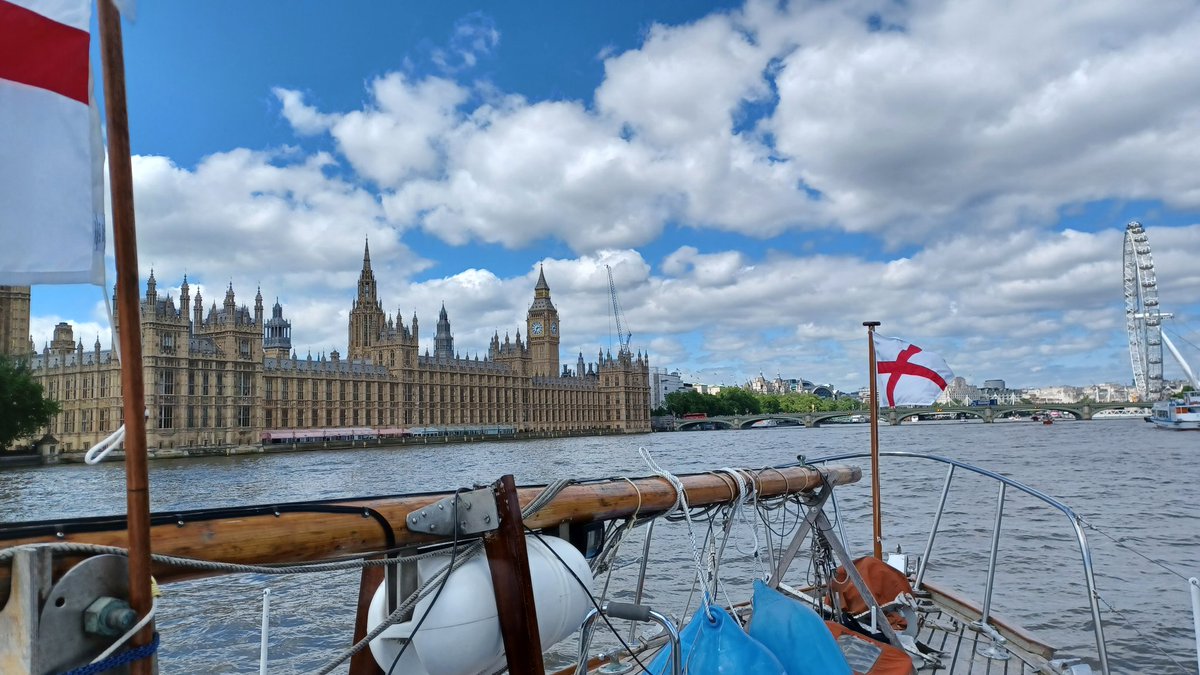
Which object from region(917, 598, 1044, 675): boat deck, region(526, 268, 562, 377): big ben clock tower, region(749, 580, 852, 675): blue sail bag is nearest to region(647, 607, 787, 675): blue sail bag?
region(749, 580, 852, 675): blue sail bag

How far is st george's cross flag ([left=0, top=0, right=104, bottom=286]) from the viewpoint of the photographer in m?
1.71

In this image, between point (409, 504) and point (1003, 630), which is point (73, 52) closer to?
point (409, 504)

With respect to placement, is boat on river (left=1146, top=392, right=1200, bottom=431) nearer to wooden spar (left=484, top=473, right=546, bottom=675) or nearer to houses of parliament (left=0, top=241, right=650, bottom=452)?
houses of parliament (left=0, top=241, right=650, bottom=452)

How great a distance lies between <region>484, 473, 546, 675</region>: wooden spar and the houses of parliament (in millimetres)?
45714

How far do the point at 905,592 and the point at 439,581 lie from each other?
4.83 meters

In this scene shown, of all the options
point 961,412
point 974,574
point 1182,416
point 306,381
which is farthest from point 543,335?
point 974,574

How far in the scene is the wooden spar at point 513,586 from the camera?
8.26 ft

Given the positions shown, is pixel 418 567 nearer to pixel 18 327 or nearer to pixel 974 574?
pixel 974 574

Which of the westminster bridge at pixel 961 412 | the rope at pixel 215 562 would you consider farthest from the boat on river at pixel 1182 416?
the rope at pixel 215 562

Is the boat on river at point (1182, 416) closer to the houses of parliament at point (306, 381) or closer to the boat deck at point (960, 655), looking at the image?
the houses of parliament at point (306, 381)

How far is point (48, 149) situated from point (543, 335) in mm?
131270

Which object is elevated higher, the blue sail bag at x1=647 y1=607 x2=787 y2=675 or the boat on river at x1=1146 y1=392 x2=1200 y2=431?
the blue sail bag at x1=647 y1=607 x2=787 y2=675

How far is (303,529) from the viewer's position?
7.68 ft

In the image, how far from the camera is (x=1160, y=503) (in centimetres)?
2083
